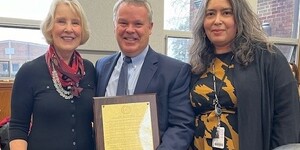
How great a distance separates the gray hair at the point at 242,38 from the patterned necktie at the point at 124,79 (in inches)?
A: 15.0

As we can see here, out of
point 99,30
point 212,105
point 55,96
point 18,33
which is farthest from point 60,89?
point 18,33

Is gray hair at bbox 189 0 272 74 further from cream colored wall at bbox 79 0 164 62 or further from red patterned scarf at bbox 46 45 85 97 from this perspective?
cream colored wall at bbox 79 0 164 62

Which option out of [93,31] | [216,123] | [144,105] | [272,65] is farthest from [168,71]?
[93,31]

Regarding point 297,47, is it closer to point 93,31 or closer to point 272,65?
point 93,31

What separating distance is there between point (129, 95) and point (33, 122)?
50cm

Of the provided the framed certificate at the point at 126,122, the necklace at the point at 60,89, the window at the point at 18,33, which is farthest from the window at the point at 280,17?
the necklace at the point at 60,89

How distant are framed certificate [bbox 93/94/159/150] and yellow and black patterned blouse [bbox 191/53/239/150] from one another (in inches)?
10.7

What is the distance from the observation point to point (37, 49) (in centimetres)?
373

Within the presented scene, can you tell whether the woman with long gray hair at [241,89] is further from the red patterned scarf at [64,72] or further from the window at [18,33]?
the window at [18,33]

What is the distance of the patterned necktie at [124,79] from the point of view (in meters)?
1.69

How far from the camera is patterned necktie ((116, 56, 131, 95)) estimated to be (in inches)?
66.4

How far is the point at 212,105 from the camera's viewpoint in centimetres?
166

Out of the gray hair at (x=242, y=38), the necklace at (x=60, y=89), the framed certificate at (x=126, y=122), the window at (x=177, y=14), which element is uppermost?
the window at (x=177, y=14)

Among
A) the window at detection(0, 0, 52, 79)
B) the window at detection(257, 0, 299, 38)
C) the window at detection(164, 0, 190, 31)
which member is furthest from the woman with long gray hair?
the window at detection(257, 0, 299, 38)
